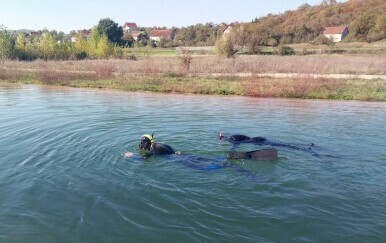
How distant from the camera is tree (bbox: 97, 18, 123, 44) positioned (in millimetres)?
89125

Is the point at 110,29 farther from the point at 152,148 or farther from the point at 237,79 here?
the point at 152,148

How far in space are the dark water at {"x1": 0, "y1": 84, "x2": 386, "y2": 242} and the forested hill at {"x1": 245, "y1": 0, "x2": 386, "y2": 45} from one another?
179 ft

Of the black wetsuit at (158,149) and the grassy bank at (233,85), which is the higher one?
the grassy bank at (233,85)

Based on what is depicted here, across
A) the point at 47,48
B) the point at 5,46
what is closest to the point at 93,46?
the point at 47,48

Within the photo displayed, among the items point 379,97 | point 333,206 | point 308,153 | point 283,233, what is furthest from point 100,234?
point 379,97

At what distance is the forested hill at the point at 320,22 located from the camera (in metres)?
74.8

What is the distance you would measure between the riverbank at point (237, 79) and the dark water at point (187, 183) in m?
7.97

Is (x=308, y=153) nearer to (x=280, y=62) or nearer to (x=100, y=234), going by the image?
(x=100, y=234)

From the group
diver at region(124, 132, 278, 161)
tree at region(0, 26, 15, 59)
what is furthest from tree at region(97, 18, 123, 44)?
diver at region(124, 132, 278, 161)

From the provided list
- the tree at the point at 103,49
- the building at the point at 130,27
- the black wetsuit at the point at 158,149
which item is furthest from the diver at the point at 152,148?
the building at the point at 130,27

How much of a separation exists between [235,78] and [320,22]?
79540 millimetres

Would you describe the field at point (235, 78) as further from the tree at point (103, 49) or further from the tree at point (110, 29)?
the tree at point (110, 29)

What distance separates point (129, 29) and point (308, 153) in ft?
581

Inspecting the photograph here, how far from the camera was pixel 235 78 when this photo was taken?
1219 inches
